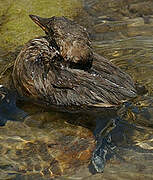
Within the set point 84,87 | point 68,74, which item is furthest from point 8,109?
point 84,87

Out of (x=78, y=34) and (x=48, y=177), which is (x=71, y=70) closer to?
(x=78, y=34)

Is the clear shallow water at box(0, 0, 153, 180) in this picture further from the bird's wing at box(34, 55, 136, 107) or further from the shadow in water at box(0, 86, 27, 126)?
the bird's wing at box(34, 55, 136, 107)

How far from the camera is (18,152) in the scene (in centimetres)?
453

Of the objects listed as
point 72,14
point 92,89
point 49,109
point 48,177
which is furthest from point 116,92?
point 72,14

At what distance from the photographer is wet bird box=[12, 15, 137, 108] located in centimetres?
460

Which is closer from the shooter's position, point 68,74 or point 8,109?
point 68,74

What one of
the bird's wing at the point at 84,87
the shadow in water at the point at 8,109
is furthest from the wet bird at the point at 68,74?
the shadow in water at the point at 8,109

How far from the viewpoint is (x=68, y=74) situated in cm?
468

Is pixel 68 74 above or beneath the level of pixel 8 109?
above

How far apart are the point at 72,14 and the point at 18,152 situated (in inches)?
166

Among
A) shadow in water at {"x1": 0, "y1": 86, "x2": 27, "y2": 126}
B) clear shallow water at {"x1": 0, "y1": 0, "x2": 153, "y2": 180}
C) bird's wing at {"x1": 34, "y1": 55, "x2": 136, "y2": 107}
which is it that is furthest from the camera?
shadow in water at {"x1": 0, "y1": 86, "x2": 27, "y2": 126}

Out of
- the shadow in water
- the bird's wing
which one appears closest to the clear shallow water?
the shadow in water

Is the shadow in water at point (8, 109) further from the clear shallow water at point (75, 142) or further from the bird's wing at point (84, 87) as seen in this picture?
the bird's wing at point (84, 87)

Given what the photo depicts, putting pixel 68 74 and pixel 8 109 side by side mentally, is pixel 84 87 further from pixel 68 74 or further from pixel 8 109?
pixel 8 109
